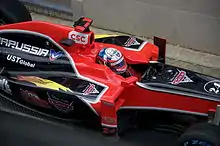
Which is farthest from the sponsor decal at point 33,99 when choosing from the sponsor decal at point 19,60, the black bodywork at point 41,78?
the sponsor decal at point 19,60

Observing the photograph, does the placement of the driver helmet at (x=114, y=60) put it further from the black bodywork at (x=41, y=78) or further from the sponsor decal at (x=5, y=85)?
the sponsor decal at (x=5, y=85)

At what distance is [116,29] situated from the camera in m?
3.44

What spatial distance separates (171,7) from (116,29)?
43 cm

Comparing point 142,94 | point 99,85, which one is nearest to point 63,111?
point 99,85

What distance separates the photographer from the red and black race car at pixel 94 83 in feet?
6.76

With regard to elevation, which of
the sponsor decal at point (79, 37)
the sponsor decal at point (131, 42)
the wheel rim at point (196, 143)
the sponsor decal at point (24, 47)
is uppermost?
the sponsor decal at point (79, 37)

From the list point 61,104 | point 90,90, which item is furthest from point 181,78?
point 61,104

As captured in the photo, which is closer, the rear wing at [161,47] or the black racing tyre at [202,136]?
the black racing tyre at [202,136]

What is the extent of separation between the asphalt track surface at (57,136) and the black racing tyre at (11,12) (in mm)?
522

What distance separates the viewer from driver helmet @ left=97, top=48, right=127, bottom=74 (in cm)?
218

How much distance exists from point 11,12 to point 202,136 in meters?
1.19

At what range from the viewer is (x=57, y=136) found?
2.23m

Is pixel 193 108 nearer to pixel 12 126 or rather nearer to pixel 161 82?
pixel 161 82

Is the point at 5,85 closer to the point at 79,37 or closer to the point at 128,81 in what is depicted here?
the point at 79,37
